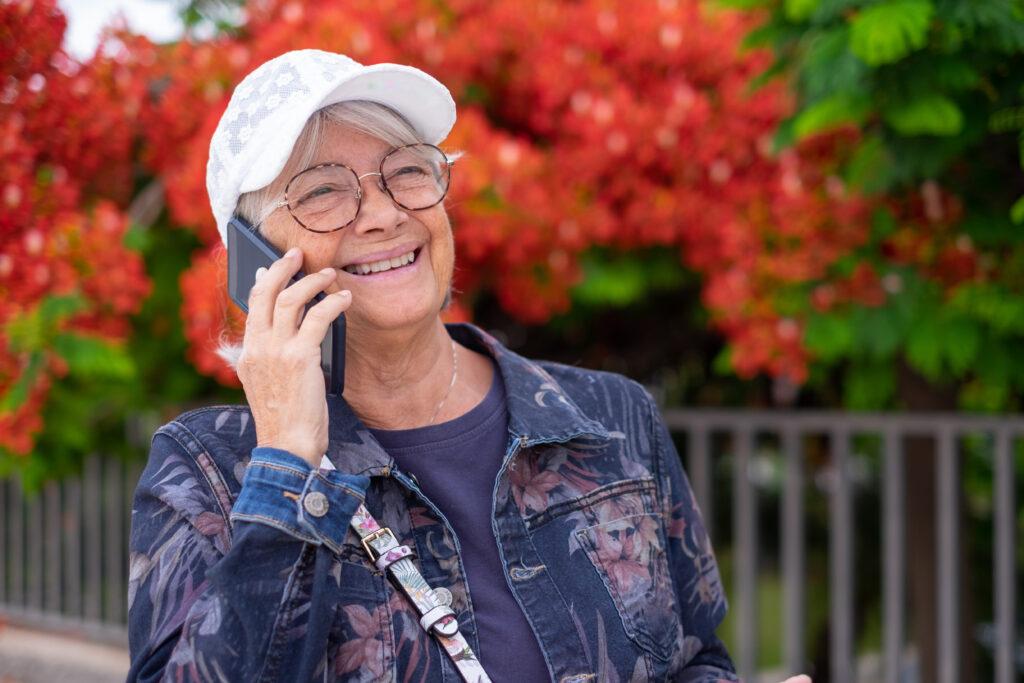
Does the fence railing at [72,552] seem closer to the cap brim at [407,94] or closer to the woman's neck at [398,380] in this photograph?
the woman's neck at [398,380]

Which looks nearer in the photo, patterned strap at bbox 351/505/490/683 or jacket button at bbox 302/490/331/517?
jacket button at bbox 302/490/331/517

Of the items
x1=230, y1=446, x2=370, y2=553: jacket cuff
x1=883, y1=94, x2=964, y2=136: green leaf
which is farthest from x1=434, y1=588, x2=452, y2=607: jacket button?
x1=883, y1=94, x2=964, y2=136: green leaf

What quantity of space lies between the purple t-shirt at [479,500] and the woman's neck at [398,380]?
0.14ft

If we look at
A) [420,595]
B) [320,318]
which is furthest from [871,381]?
[320,318]

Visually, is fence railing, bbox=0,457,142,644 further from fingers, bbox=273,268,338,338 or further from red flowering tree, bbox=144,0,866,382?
fingers, bbox=273,268,338,338

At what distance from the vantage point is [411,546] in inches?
69.6

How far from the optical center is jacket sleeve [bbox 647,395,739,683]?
2045 millimetres

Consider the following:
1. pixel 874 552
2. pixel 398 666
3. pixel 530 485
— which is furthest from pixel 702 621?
pixel 874 552

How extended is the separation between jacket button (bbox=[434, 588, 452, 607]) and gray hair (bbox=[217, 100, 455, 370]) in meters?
0.53

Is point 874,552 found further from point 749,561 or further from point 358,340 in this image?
point 358,340

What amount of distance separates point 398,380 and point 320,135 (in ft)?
1.62

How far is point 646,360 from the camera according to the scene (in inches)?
219

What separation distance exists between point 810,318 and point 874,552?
2784 mm

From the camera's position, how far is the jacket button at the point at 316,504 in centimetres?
156
